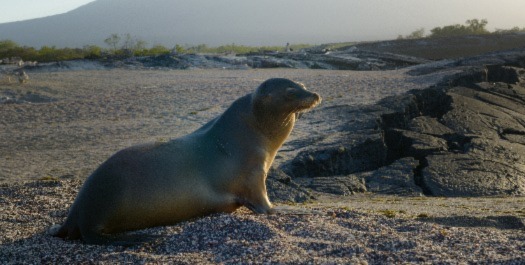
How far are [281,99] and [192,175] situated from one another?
3.60 ft

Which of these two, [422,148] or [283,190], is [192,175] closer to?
[283,190]

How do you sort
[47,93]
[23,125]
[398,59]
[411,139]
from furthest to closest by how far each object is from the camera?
Result: [398,59] < [47,93] < [23,125] < [411,139]

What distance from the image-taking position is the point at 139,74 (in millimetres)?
26125

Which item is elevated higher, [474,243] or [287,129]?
[287,129]

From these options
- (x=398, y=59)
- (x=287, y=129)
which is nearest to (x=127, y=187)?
(x=287, y=129)

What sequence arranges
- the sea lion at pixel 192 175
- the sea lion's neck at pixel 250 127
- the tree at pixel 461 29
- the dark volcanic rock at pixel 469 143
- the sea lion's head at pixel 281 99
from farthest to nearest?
the tree at pixel 461 29
the dark volcanic rock at pixel 469 143
the sea lion's neck at pixel 250 127
the sea lion's head at pixel 281 99
the sea lion at pixel 192 175

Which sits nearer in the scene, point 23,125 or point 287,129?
point 287,129

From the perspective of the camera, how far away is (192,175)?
5691mm

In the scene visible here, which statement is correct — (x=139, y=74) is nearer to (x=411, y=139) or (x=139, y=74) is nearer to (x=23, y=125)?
(x=23, y=125)

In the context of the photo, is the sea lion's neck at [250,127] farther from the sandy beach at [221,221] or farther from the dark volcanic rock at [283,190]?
the dark volcanic rock at [283,190]

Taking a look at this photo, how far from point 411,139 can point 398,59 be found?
2214 cm

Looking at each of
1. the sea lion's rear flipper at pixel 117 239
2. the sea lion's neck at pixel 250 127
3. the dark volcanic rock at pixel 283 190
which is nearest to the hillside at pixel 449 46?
the dark volcanic rock at pixel 283 190

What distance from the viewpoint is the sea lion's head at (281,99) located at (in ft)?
19.8

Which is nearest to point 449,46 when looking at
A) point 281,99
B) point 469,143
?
point 469,143
